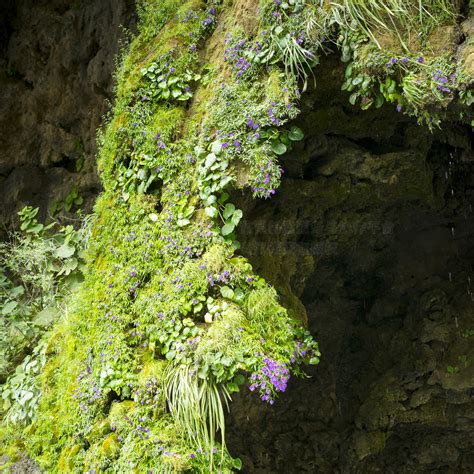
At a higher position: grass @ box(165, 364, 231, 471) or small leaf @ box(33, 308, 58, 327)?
grass @ box(165, 364, 231, 471)

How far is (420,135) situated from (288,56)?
1739 millimetres

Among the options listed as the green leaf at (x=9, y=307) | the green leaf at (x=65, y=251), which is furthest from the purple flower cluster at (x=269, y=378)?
the green leaf at (x=9, y=307)

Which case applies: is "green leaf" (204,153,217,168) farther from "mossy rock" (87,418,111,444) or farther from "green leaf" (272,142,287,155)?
"mossy rock" (87,418,111,444)

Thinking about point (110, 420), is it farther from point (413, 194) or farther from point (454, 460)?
point (454, 460)

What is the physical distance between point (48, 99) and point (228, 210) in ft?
12.8

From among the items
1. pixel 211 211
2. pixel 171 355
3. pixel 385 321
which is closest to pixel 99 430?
pixel 171 355

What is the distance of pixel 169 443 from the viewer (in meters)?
3.41

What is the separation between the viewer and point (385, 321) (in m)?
6.66

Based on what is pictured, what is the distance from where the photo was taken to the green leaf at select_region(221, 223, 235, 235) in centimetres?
380

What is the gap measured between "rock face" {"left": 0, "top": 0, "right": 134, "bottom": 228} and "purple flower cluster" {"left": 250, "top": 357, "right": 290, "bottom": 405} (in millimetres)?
3660

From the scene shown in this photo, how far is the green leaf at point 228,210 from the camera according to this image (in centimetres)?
385

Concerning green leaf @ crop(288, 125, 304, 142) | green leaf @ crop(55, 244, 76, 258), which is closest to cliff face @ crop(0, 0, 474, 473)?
green leaf @ crop(55, 244, 76, 258)

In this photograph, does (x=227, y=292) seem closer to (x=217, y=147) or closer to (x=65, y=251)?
(x=217, y=147)

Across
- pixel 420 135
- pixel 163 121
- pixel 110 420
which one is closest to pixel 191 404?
pixel 110 420
